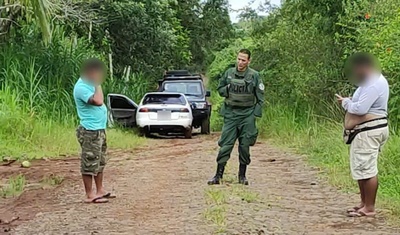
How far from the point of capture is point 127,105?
65.2 feet

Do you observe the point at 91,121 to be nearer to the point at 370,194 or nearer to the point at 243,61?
the point at 243,61

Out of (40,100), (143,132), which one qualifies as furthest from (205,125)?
(40,100)

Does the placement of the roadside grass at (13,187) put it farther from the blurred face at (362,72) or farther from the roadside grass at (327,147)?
the blurred face at (362,72)

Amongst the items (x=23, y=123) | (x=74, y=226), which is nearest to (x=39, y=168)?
(x=23, y=123)

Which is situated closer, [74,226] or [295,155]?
[74,226]

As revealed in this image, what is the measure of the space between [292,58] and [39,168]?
29.4ft

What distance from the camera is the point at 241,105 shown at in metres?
8.76

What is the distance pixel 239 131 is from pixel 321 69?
7.87m

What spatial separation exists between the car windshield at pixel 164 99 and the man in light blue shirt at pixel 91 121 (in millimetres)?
11202

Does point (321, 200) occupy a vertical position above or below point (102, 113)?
below

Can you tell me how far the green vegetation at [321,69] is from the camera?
1079cm

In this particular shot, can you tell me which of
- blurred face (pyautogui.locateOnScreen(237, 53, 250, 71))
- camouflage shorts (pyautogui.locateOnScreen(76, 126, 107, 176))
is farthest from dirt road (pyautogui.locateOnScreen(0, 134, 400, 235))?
blurred face (pyautogui.locateOnScreen(237, 53, 250, 71))

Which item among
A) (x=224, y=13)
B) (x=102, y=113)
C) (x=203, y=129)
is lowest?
(x=203, y=129)

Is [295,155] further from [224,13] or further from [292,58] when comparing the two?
[224,13]
